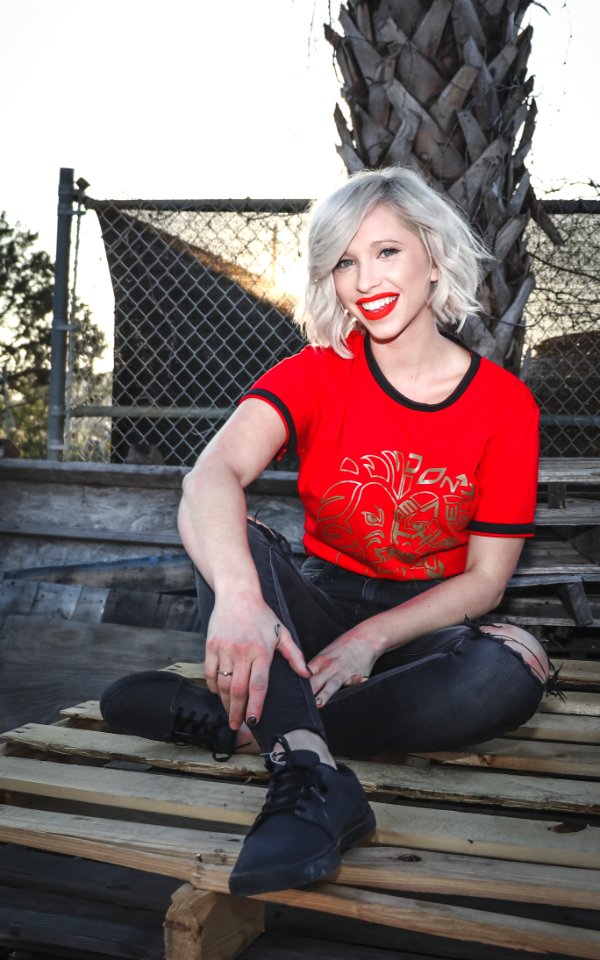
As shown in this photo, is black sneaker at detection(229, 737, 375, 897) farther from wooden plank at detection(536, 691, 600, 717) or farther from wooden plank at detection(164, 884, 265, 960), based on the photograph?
wooden plank at detection(536, 691, 600, 717)

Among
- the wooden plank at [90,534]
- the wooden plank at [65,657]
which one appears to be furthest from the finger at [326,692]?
the wooden plank at [90,534]

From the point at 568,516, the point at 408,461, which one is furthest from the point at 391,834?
the point at 568,516

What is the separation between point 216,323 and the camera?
4.97 metres

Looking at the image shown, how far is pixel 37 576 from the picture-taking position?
390 cm

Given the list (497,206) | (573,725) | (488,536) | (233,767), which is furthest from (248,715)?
(497,206)

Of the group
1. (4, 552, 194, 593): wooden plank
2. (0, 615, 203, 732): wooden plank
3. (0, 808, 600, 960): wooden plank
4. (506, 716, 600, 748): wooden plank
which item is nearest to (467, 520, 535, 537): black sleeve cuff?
(506, 716, 600, 748): wooden plank

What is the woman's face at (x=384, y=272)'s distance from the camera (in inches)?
92.4

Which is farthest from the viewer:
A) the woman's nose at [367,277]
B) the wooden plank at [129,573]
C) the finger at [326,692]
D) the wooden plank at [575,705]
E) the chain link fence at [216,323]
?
the chain link fence at [216,323]

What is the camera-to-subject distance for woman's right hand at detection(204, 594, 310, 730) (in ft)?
5.93

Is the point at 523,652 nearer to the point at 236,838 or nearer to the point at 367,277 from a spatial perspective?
the point at 236,838

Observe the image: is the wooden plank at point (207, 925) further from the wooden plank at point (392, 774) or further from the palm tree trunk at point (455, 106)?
the palm tree trunk at point (455, 106)

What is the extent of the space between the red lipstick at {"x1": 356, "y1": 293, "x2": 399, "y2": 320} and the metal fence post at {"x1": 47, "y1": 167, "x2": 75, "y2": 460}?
2.88 meters

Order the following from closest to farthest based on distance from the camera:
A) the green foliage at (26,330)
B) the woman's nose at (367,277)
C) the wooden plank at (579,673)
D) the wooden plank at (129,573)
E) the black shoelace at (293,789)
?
the black shoelace at (293,789) → the woman's nose at (367,277) → the wooden plank at (579,673) → the wooden plank at (129,573) → the green foliage at (26,330)

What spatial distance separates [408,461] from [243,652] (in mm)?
804
